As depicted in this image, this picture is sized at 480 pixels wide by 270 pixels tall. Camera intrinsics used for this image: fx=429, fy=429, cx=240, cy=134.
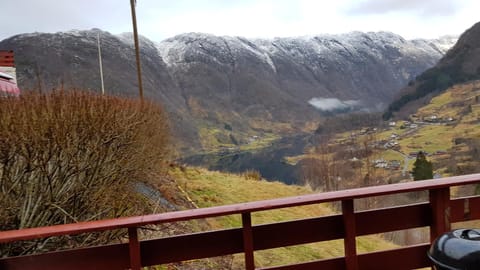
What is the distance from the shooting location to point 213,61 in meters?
165

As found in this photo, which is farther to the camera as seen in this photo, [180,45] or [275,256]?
[180,45]

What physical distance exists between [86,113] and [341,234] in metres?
3.96

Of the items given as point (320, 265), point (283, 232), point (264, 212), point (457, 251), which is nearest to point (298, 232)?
point (283, 232)

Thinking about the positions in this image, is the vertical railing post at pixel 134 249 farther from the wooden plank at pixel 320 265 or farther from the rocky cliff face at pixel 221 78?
the rocky cliff face at pixel 221 78

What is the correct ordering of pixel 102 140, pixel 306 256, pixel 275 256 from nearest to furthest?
pixel 102 140 < pixel 275 256 < pixel 306 256

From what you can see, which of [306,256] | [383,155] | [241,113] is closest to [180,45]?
[241,113]

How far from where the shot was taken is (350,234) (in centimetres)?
268

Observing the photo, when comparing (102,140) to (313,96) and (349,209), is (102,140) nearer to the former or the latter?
(349,209)

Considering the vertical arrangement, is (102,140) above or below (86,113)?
below

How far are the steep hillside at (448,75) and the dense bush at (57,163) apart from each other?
10059cm

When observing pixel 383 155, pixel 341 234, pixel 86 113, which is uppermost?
pixel 86 113

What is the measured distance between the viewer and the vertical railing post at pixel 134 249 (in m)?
2.42

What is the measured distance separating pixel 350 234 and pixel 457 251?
3.75ft

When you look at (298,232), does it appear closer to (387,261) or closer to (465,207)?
(387,261)
